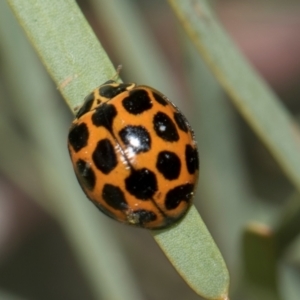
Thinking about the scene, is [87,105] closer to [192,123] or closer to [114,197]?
[114,197]

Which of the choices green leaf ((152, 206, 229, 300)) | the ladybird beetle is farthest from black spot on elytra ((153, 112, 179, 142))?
green leaf ((152, 206, 229, 300))

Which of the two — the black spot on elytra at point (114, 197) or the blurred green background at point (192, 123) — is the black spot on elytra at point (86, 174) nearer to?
the black spot on elytra at point (114, 197)

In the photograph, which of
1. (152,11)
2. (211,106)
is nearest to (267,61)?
(152,11)

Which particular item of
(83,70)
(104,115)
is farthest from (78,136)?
(83,70)

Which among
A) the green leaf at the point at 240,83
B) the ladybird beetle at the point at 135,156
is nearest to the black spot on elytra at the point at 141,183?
the ladybird beetle at the point at 135,156

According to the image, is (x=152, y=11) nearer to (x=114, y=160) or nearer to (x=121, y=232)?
(x=121, y=232)
